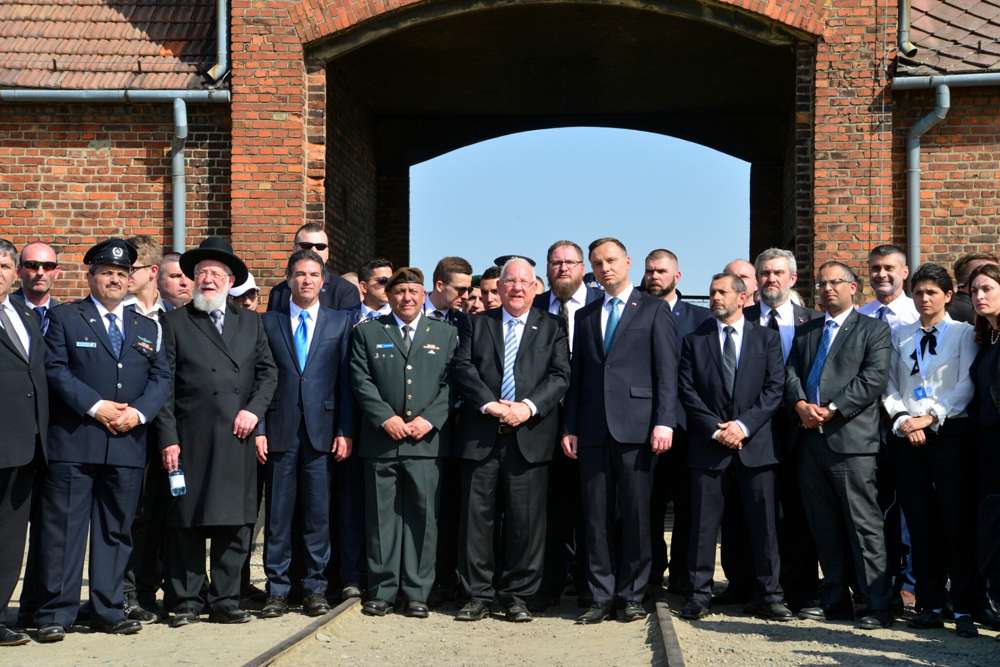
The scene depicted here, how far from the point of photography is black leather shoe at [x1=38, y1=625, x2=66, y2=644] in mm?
6918

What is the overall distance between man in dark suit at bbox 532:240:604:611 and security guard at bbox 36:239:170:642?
239 centimetres

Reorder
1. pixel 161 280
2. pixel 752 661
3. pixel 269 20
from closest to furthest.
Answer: pixel 752 661 < pixel 161 280 < pixel 269 20

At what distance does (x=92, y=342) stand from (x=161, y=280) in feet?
4.63

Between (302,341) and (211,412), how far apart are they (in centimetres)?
79

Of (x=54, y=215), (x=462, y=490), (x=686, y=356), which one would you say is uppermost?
(x=54, y=215)

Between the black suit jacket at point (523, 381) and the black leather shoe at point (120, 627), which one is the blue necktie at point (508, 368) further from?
the black leather shoe at point (120, 627)

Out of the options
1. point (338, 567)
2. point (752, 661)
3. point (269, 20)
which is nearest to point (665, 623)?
point (752, 661)

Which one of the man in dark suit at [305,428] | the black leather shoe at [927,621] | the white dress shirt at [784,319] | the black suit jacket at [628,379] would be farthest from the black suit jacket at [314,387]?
the black leather shoe at [927,621]

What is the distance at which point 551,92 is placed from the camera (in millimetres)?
16984

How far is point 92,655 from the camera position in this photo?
6559 mm

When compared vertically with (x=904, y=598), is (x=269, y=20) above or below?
above

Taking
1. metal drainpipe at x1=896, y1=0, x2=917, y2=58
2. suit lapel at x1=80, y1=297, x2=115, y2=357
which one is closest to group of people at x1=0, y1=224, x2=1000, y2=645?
suit lapel at x1=80, y1=297, x2=115, y2=357

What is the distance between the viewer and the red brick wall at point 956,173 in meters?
12.0

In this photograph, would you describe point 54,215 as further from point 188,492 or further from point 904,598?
point 904,598
